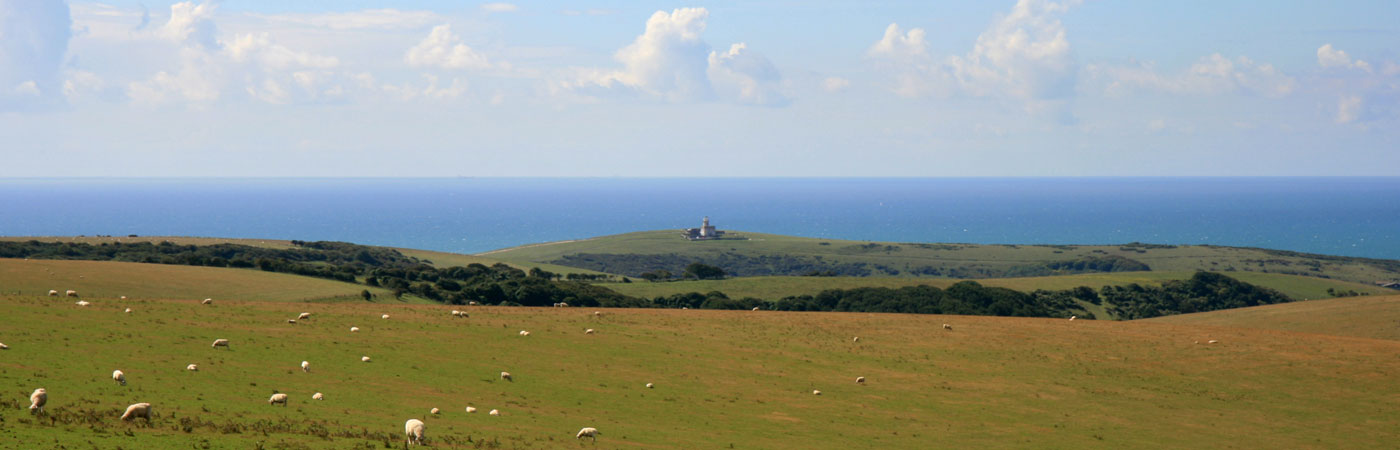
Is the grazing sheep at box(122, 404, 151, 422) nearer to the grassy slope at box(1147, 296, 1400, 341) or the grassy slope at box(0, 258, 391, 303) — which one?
the grassy slope at box(0, 258, 391, 303)

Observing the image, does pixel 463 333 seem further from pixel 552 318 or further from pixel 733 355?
pixel 733 355

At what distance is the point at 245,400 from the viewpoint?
24.3 metres

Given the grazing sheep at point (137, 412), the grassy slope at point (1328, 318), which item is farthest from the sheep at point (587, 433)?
the grassy slope at point (1328, 318)

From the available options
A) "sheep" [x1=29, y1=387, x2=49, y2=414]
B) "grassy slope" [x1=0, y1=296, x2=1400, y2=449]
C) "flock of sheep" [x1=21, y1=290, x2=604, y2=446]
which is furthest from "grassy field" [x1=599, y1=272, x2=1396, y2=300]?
"sheep" [x1=29, y1=387, x2=49, y2=414]

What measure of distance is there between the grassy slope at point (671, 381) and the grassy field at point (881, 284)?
38.6 meters

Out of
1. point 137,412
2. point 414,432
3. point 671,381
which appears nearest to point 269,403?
point 137,412

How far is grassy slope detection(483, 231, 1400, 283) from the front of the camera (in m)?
139

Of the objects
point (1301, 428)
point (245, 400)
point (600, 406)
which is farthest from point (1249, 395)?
point (245, 400)

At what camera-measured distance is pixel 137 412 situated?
20.2 m

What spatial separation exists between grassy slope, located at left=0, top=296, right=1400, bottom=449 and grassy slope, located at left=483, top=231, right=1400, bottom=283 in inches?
3896

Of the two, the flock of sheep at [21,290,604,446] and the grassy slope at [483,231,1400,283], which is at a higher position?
the flock of sheep at [21,290,604,446]

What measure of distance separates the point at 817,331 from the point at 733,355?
8.83 m

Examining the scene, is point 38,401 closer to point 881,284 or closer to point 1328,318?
point 1328,318

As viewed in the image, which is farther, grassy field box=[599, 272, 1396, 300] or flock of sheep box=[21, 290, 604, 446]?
grassy field box=[599, 272, 1396, 300]
